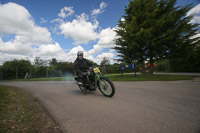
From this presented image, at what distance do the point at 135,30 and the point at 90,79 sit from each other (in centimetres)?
941

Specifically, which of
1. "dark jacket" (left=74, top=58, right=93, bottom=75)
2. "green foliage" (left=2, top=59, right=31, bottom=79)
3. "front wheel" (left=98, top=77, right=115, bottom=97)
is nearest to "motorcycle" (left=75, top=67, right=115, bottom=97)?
"front wheel" (left=98, top=77, right=115, bottom=97)

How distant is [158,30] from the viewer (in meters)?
10.8

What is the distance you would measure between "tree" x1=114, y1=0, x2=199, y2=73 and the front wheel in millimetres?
8441

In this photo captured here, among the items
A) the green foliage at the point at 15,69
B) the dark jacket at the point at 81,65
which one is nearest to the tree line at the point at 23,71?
the green foliage at the point at 15,69

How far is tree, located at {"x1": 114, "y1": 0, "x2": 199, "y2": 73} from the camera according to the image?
10641mm

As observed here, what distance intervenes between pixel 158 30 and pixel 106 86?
10376 millimetres

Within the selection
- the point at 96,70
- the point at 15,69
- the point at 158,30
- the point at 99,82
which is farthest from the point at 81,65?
the point at 15,69

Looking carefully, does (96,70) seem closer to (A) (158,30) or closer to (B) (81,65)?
(B) (81,65)

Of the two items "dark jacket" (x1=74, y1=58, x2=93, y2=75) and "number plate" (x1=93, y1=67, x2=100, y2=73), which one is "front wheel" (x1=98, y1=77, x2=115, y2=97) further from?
"dark jacket" (x1=74, y1=58, x2=93, y2=75)

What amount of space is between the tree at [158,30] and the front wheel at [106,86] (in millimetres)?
8441

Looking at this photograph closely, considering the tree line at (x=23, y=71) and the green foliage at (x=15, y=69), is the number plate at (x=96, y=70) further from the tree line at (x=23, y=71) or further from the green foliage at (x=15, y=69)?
the green foliage at (x=15, y=69)

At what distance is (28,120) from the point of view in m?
2.03

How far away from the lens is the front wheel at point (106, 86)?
363cm

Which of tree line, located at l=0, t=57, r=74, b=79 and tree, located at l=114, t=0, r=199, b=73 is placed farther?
tree line, located at l=0, t=57, r=74, b=79
